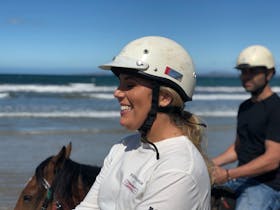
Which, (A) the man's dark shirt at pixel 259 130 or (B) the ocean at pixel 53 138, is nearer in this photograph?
(A) the man's dark shirt at pixel 259 130

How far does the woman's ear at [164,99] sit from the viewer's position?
2.14 meters

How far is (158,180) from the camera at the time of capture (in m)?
1.92

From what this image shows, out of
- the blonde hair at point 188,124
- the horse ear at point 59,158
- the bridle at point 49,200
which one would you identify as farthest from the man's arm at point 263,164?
the blonde hair at point 188,124

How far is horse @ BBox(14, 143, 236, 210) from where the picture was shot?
2.89 m

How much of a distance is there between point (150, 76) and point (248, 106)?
2.57m

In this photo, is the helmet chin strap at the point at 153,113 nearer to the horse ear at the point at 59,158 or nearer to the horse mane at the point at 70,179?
the horse mane at the point at 70,179

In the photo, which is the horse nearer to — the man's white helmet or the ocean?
the man's white helmet

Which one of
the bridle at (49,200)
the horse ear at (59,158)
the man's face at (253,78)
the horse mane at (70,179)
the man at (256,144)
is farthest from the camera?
the man's face at (253,78)

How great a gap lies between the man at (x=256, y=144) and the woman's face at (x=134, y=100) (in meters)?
1.70

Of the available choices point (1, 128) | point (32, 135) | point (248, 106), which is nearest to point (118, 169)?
point (248, 106)

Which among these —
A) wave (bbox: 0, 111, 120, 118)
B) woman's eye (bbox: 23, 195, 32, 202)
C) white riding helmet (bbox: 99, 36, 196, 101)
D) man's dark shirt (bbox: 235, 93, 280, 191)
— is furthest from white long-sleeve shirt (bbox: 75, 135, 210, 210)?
wave (bbox: 0, 111, 120, 118)

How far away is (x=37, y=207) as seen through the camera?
2938mm

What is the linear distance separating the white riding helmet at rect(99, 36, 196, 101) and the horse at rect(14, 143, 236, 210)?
40.5 inches

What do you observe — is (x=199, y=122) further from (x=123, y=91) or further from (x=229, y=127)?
(x=229, y=127)
